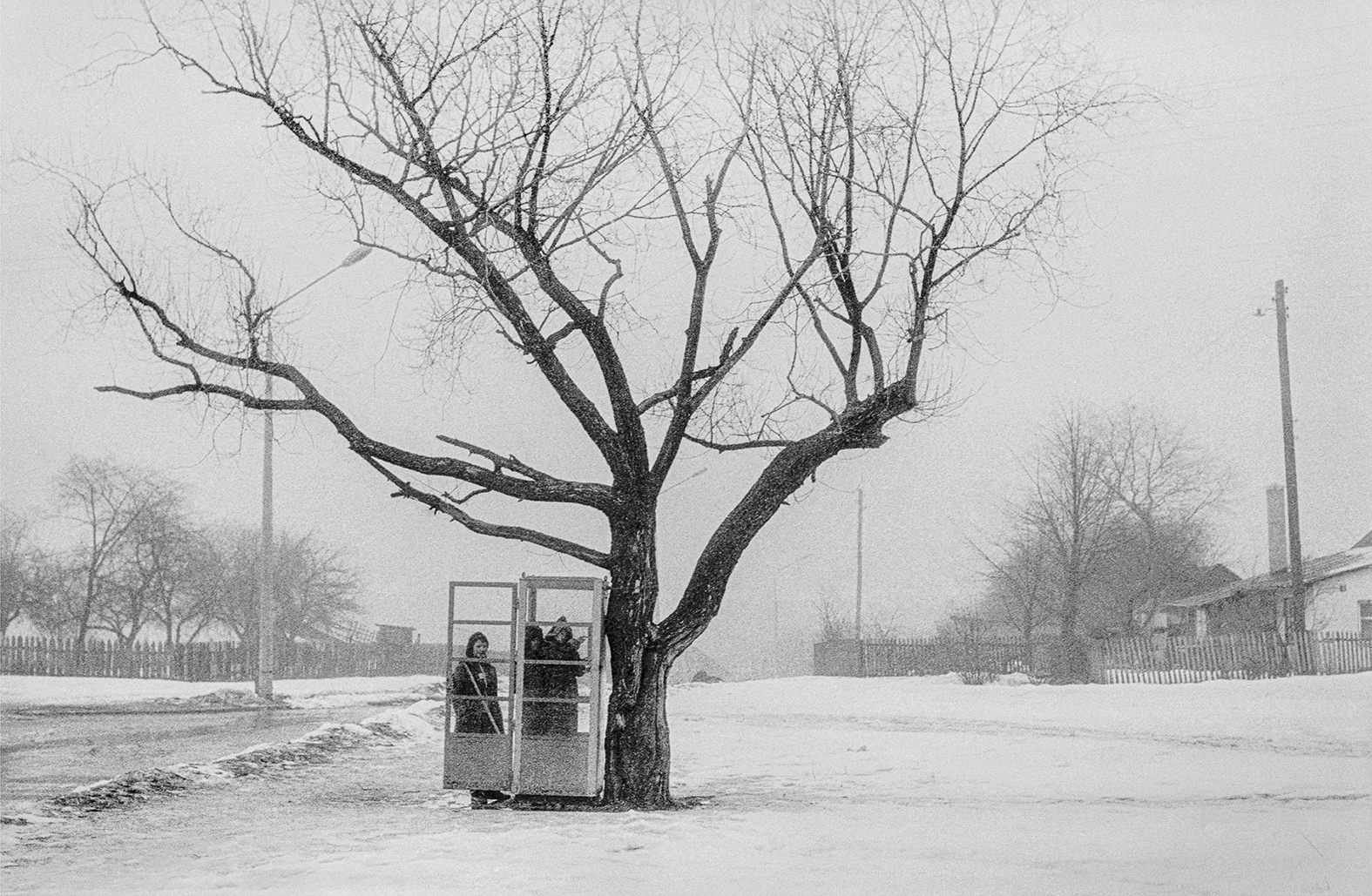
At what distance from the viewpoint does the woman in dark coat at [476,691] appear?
13203 millimetres

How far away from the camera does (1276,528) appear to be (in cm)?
5247

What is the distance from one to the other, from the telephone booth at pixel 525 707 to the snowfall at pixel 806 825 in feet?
1.96

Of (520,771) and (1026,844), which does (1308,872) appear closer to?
(1026,844)

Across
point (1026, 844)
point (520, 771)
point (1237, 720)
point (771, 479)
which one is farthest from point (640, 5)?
point (1237, 720)

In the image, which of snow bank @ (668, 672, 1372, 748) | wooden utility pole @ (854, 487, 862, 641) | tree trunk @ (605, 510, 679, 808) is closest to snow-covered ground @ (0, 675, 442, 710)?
snow bank @ (668, 672, 1372, 748)

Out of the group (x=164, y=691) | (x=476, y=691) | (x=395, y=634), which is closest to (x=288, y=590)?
(x=395, y=634)

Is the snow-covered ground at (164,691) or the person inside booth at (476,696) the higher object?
the person inside booth at (476,696)

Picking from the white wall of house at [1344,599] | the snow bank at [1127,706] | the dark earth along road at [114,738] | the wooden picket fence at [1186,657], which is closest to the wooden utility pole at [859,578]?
the wooden picket fence at [1186,657]

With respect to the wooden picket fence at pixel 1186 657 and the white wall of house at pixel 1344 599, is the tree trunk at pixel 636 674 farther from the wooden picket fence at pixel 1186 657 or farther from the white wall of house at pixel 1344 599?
the white wall of house at pixel 1344 599

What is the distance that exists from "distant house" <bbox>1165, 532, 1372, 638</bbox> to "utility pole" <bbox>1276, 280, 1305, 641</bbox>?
105 inches

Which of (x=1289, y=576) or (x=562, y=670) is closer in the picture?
(x=562, y=670)

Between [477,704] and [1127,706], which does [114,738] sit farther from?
[1127,706]

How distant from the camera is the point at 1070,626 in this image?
138 feet

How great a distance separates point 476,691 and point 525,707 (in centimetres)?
54
